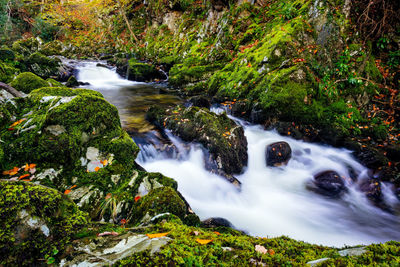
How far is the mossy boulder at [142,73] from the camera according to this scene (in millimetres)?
15055

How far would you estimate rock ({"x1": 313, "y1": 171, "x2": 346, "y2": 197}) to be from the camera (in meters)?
5.17

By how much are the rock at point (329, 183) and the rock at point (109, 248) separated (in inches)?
213

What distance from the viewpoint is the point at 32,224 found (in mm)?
1269

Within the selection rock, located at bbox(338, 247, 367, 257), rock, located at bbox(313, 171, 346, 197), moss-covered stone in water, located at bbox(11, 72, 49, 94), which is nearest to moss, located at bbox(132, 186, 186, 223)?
rock, located at bbox(338, 247, 367, 257)

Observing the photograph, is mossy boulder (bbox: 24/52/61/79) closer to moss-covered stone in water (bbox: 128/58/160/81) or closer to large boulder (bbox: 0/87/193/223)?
moss-covered stone in water (bbox: 128/58/160/81)

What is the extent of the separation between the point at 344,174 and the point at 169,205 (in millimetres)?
5502

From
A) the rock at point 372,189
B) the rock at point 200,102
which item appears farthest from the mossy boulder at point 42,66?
the rock at point 372,189

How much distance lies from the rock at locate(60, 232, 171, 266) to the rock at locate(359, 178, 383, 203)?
5.88 m

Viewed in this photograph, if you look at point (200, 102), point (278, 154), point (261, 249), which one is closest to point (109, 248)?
point (261, 249)

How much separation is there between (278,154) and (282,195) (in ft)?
4.18

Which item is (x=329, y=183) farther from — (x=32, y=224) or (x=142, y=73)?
(x=142, y=73)

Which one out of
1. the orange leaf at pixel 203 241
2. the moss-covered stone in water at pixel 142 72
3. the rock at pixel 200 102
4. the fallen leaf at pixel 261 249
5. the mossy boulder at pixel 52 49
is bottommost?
the orange leaf at pixel 203 241

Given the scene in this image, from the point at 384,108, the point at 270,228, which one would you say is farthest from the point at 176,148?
the point at 384,108

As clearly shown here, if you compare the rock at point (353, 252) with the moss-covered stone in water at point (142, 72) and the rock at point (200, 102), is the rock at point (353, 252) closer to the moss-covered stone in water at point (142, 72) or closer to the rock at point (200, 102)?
the rock at point (200, 102)
